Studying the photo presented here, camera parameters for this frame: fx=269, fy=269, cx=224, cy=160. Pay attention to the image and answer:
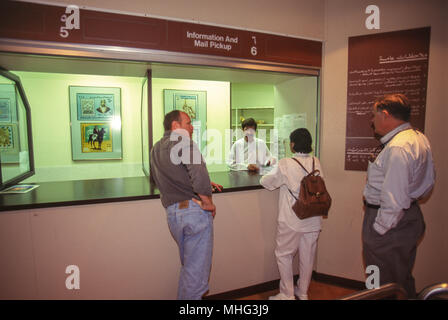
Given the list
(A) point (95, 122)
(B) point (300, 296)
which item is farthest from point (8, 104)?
(B) point (300, 296)

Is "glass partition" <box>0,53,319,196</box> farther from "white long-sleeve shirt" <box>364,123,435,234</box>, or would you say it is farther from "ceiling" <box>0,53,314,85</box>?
"white long-sleeve shirt" <box>364,123,435,234</box>

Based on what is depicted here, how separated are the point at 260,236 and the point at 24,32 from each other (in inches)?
91.8

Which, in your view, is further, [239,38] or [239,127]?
[239,127]

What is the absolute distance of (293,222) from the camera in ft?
7.02

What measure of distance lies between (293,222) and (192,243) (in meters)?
0.83

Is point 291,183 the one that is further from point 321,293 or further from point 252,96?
point 252,96

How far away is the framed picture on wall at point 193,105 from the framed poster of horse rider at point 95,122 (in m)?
0.69

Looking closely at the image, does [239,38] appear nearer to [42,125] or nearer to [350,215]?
[350,215]

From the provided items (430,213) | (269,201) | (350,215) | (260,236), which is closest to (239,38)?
(269,201)

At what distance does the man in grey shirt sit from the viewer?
68.3 inches

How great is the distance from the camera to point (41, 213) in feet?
5.95

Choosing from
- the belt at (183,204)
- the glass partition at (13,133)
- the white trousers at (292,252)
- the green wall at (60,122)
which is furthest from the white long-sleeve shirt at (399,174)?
the green wall at (60,122)

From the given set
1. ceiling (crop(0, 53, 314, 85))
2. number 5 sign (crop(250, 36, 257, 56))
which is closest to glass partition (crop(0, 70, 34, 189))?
ceiling (crop(0, 53, 314, 85))
